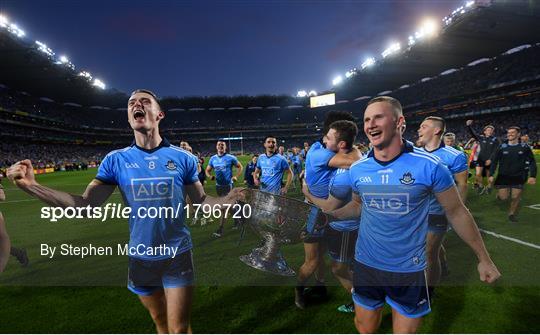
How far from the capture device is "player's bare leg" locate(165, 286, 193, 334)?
2455 mm

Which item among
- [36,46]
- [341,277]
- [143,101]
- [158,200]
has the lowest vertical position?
[341,277]

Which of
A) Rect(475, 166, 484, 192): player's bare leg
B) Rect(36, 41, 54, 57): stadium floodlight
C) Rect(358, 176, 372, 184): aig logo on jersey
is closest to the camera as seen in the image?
Rect(358, 176, 372, 184): aig logo on jersey

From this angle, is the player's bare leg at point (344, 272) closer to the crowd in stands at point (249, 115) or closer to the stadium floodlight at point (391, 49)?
the crowd in stands at point (249, 115)

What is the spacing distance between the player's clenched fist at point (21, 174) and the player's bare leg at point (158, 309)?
1350mm

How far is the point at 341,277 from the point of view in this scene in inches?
141

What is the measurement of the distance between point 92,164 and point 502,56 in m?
68.6

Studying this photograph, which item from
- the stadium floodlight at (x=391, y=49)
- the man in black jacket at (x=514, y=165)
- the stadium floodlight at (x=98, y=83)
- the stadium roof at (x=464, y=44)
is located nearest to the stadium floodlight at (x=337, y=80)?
the stadium roof at (x=464, y=44)

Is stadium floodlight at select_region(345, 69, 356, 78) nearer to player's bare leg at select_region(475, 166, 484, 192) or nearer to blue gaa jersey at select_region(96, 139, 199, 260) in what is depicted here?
player's bare leg at select_region(475, 166, 484, 192)

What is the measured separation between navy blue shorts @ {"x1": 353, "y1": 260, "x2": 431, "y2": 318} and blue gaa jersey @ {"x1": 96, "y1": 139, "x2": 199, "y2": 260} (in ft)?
5.30

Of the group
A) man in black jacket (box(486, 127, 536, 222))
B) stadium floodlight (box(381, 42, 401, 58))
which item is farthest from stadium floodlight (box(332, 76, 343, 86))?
man in black jacket (box(486, 127, 536, 222))

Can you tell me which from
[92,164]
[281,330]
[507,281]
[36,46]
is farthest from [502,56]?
[92,164]

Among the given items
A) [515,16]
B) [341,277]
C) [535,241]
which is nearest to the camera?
[341,277]

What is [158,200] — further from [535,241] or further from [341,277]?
[535,241]

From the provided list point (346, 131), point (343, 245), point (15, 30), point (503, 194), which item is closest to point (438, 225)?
point (343, 245)
